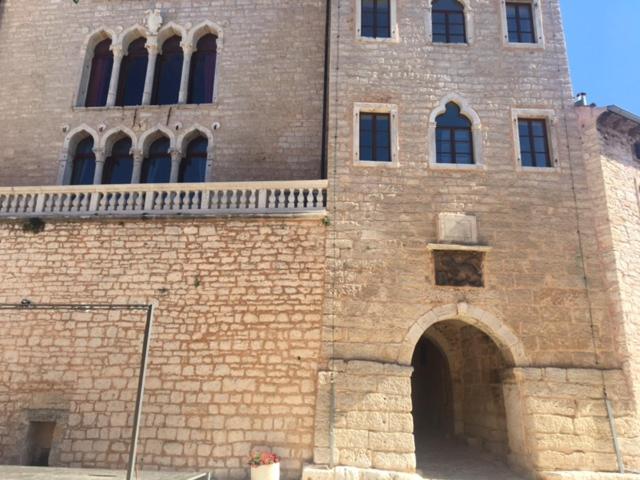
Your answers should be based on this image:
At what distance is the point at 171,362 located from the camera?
8570 millimetres

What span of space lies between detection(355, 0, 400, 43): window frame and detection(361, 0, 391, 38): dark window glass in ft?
0.22

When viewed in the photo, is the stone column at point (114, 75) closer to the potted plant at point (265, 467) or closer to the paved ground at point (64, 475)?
the paved ground at point (64, 475)

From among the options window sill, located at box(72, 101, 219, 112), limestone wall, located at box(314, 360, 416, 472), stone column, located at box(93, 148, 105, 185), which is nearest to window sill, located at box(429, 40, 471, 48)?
window sill, located at box(72, 101, 219, 112)

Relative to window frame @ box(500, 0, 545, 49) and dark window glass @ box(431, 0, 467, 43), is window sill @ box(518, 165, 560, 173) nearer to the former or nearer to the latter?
window frame @ box(500, 0, 545, 49)

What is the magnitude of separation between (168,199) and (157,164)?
2.45 meters

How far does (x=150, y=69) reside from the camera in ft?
40.5

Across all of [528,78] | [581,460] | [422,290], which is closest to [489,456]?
[581,460]

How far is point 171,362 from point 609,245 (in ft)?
26.0

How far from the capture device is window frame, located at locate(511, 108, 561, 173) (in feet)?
31.2

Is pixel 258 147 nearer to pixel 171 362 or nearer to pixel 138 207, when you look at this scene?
pixel 138 207

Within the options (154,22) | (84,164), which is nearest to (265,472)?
(84,164)

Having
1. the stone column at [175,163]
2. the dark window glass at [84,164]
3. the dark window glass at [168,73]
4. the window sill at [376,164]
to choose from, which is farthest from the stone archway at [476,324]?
the dark window glass at [84,164]

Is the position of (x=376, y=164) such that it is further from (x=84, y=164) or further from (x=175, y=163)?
(x=84, y=164)

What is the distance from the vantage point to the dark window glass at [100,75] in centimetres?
1253
